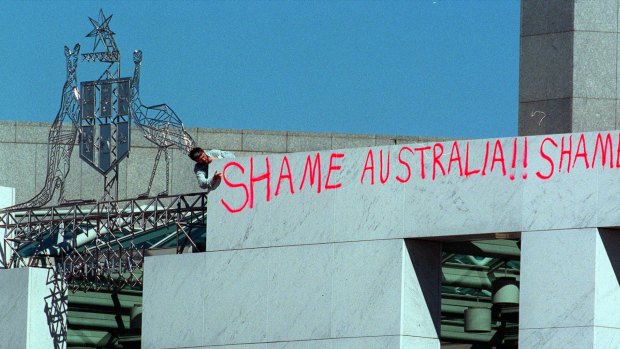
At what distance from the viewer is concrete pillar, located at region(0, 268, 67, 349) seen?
106 feet

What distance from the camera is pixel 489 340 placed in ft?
120

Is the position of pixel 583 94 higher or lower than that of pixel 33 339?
higher

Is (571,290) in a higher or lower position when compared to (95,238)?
lower

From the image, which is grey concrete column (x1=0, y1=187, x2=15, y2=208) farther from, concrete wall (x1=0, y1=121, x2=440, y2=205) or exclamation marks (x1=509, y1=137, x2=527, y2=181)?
exclamation marks (x1=509, y1=137, x2=527, y2=181)

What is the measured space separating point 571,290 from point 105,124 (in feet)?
33.8

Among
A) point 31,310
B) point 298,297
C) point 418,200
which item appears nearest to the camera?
point 418,200

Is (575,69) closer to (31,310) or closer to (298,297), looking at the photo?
(298,297)

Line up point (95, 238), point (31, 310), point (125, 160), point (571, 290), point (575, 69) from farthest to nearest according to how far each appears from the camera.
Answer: point (125, 160), point (95, 238), point (31, 310), point (575, 69), point (571, 290)

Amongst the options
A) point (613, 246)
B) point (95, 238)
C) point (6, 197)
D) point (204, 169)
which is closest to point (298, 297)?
point (204, 169)

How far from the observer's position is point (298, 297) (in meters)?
28.6

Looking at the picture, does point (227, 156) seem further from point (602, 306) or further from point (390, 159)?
point (602, 306)

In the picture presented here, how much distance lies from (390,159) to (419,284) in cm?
197

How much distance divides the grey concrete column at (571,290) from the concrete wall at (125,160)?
1765cm

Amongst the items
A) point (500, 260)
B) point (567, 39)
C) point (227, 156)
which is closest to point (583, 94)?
point (567, 39)
